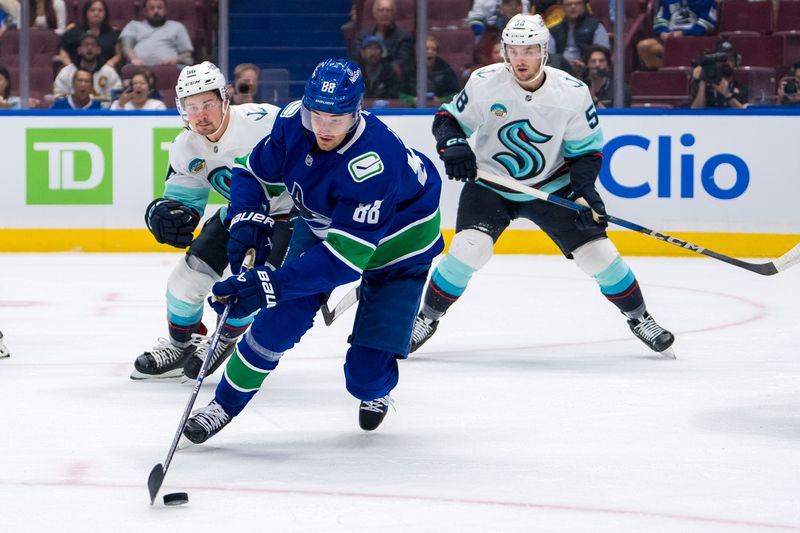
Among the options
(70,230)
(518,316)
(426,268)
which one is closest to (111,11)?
(70,230)

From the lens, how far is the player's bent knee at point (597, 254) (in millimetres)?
4617

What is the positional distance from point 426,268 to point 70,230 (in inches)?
201

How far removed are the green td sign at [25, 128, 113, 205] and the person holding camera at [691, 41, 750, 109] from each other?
3.46 m

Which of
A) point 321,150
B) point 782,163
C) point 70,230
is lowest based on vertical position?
point 70,230

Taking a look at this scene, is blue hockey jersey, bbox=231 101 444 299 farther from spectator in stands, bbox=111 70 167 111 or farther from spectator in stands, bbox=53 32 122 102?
spectator in stands, bbox=53 32 122 102

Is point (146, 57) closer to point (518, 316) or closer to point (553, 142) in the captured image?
point (518, 316)

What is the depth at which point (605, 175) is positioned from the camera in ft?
25.6

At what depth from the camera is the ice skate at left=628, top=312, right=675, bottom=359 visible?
4.59 meters

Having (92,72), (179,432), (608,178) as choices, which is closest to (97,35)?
(92,72)

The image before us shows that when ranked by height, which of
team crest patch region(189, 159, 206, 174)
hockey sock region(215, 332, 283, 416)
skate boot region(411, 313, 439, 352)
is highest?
team crest patch region(189, 159, 206, 174)

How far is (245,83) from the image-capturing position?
26.8 ft

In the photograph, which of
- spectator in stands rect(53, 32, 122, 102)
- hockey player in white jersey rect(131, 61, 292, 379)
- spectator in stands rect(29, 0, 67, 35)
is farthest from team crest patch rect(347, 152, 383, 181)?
spectator in stands rect(29, 0, 67, 35)

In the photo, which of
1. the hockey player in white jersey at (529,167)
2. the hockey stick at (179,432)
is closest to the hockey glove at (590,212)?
the hockey player in white jersey at (529,167)

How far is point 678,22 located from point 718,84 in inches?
19.5
